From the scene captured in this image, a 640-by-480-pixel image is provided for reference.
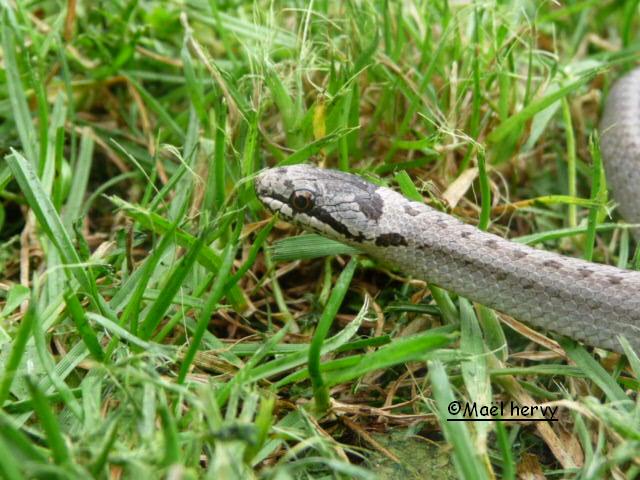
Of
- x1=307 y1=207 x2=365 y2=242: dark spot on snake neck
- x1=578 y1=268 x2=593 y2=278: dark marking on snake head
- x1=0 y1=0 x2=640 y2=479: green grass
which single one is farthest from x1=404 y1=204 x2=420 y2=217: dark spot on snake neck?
x1=578 y1=268 x2=593 y2=278: dark marking on snake head

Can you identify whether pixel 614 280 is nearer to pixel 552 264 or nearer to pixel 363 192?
pixel 552 264

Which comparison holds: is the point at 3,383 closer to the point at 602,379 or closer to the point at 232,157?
the point at 232,157

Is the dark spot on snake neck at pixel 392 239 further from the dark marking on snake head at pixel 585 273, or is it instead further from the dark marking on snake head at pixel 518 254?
the dark marking on snake head at pixel 585 273

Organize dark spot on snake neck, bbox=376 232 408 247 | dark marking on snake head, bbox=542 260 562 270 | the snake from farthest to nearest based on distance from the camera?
dark spot on snake neck, bbox=376 232 408 247 < dark marking on snake head, bbox=542 260 562 270 < the snake

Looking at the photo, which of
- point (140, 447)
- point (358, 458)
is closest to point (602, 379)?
point (358, 458)

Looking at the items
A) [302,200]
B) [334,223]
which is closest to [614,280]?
[334,223]

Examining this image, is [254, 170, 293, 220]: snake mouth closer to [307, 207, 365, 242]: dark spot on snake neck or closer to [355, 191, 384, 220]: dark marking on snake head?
[307, 207, 365, 242]: dark spot on snake neck
